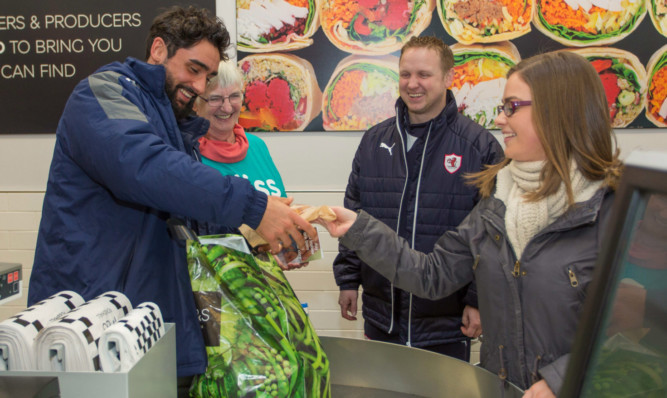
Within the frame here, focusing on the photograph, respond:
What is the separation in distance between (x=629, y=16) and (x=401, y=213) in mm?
1917

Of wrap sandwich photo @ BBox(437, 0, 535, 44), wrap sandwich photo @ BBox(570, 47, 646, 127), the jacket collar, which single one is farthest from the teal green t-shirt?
wrap sandwich photo @ BBox(570, 47, 646, 127)

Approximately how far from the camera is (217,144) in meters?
2.17

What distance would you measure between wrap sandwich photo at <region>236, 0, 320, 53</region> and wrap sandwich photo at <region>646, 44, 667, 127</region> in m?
1.93

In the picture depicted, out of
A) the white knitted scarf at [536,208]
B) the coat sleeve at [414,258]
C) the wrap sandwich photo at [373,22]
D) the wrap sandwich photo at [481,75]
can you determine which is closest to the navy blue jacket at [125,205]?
the coat sleeve at [414,258]

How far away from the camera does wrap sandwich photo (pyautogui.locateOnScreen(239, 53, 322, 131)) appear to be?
3107 millimetres

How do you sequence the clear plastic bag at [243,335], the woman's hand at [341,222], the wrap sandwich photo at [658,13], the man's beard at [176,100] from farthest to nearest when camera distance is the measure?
the wrap sandwich photo at [658,13] < the man's beard at [176,100] < the woman's hand at [341,222] < the clear plastic bag at [243,335]

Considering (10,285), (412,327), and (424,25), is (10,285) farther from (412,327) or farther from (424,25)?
(424,25)

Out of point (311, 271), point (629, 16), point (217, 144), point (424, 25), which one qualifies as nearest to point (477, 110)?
point (424, 25)

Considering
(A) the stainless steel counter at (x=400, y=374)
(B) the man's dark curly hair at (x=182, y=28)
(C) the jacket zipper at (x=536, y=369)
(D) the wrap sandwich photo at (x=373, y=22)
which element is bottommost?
(A) the stainless steel counter at (x=400, y=374)

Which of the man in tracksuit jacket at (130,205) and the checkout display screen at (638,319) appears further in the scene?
the man in tracksuit jacket at (130,205)

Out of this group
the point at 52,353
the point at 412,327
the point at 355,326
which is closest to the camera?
the point at 52,353

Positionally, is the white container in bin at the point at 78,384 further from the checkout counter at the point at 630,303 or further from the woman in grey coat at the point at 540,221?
Result: the woman in grey coat at the point at 540,221

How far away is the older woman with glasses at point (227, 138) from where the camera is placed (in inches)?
84.3

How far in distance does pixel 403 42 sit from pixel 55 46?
2062 mm
